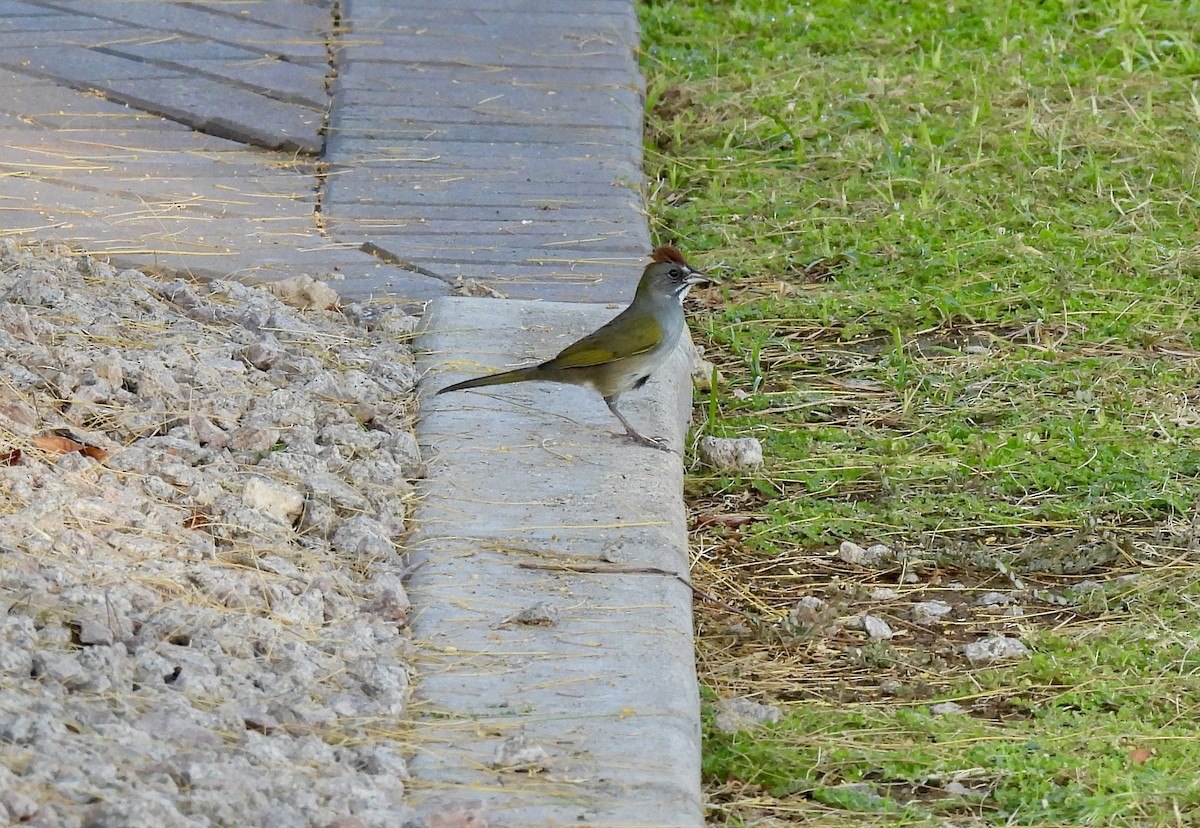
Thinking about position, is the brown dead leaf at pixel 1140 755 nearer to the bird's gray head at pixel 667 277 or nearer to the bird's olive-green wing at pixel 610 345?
the bird's olive-green wing at pixel 610 345

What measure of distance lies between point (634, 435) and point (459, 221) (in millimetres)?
1481

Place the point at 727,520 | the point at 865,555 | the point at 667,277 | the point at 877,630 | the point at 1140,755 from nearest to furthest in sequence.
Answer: the point at 1140,755 < the point at 877,630 < the point at 865,555 < the point at 727,520 < the point at 667,277

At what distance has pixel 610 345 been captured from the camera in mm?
4453

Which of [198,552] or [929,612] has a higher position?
→ [198,552]

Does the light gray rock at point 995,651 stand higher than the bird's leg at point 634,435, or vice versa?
the bird's leg at point 634,435

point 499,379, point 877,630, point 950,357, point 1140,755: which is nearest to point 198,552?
point 499,379

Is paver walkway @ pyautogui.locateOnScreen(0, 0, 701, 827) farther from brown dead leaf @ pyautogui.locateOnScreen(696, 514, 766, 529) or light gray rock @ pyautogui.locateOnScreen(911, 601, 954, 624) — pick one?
light gray rock @ pyautogui.locateOnScreen(911, 601, 954, 624)

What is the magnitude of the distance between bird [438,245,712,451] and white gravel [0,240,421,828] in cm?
39

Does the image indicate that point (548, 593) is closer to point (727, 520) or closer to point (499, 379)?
point (499, 379)

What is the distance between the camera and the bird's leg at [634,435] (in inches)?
172

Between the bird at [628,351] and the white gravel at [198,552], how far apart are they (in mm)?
386

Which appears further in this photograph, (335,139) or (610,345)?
(335,139)

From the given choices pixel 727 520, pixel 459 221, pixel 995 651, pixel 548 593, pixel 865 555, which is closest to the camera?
pixel 548 593

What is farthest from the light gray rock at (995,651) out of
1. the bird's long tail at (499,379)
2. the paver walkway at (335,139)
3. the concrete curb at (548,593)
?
the paver walkway at (335,139)
